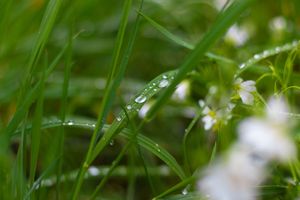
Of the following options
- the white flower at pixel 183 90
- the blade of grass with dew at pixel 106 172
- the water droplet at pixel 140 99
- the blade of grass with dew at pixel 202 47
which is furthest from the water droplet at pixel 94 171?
the blade of grass with dew at pixel 202 47

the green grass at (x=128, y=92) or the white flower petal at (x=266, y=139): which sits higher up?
the green grass at (x=128, y=92)

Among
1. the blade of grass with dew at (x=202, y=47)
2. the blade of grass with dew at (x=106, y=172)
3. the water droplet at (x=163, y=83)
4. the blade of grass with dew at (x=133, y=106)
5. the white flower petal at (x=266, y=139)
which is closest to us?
the white flower petal at (x=266, y=139)

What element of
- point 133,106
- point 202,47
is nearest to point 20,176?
point 133,106

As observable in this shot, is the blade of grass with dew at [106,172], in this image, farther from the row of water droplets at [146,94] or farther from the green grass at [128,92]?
the row of water droplets at [146,94]

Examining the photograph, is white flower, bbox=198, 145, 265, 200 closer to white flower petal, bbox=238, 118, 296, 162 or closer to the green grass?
white flower petal, bbox=238, 118, 296, 162

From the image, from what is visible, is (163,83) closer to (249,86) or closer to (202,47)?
(249,86)

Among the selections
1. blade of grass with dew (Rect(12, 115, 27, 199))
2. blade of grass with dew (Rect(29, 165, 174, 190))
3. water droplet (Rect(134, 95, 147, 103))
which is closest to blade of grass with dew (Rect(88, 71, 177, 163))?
water droplet (Rect(134, 95, 147, 103))

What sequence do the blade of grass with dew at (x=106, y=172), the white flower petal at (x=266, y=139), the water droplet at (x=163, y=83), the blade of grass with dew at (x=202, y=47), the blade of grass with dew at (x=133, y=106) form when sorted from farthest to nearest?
1. the blade of grass with dew at (x=106, y=172)
2. the water droplet at (x=163, y=83)
3. the blade of grass with dew at (x=133, y=106)
4. the blade of grass with dew at (x=202, y=47)
5. the white flower petal at (x=266, y=139)

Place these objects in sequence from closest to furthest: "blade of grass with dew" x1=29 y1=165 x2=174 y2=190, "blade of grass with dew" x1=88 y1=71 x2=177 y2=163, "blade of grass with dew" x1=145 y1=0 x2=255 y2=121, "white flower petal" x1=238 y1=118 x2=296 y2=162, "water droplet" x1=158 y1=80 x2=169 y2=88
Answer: "white flower petal" x1=238 y1=118 x2=296 y2=162
"blade of grass with dew" x1=145 y1=0 x2=255 y2=121
"blade of grass with dew" x1=88 y1=71 x2=177 y2=163
"water droplet" x1=158 y1=80 x2=169 y2=88
"blade of grass with dew" x1=29 y1=165 x2=174 y2=190
